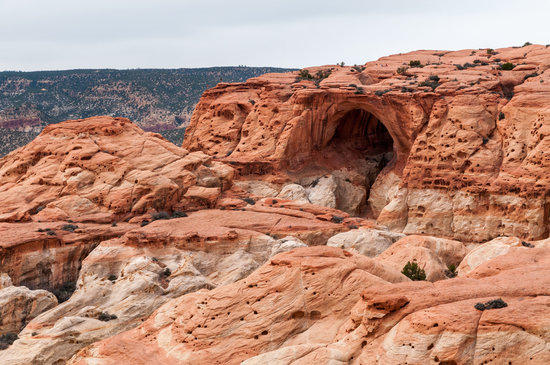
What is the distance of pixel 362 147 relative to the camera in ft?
181

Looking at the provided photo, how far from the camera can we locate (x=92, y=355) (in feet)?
67.3

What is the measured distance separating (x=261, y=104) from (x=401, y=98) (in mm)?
12621

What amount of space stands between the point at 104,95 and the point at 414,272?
11366 cm

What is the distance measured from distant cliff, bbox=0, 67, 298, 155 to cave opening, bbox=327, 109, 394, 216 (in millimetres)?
55085

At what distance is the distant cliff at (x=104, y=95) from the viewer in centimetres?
11573

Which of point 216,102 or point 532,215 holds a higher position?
point 216,102

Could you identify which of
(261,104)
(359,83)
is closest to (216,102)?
(261,104)

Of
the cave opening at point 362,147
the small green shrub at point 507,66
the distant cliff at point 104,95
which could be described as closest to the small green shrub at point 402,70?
the cave opening at point 362,147

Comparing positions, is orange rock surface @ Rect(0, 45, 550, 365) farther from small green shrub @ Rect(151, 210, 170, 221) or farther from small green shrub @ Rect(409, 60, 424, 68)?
small green shrub @ Rect(151, 210, 170, 221)

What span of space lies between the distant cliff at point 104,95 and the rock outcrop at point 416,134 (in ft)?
175

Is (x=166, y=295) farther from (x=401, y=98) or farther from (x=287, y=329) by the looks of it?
(x=401, y=98)

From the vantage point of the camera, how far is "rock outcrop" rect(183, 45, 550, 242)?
39.3 metres

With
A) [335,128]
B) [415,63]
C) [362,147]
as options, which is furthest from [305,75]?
[415,63]

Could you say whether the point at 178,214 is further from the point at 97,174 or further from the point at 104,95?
the point at 104,95
